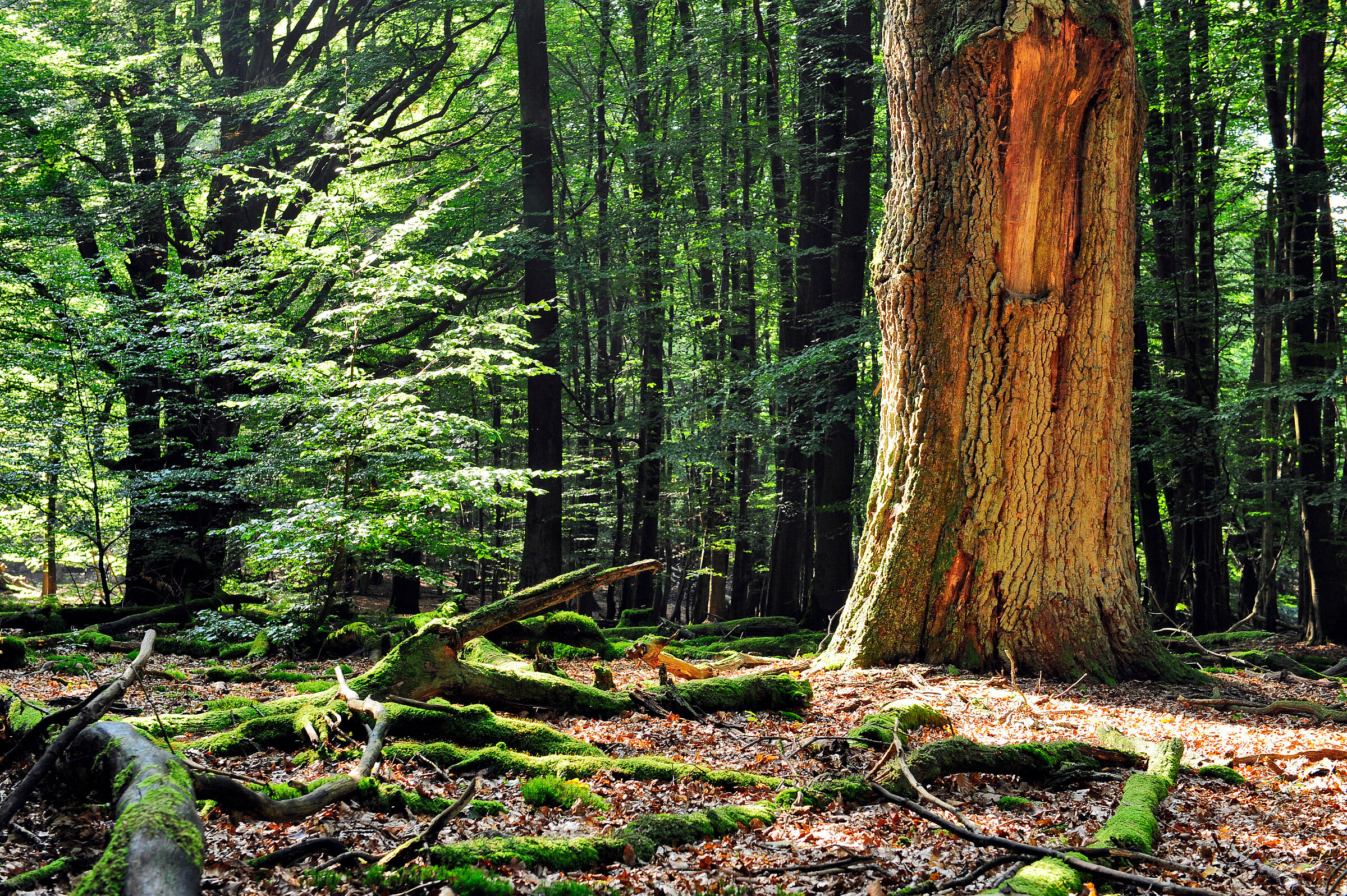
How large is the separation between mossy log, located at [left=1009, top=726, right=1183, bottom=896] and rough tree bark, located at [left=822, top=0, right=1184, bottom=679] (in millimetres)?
2019

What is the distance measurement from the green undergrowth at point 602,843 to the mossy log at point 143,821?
0.81 meters

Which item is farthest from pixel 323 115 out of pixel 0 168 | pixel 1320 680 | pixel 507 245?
pixel 1320 680

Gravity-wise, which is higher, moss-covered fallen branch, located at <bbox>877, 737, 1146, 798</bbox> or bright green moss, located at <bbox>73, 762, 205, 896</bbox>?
bright green moss, located at <bbox>73, 762, 205, 896</bbox>

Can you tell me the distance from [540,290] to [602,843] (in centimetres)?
1180

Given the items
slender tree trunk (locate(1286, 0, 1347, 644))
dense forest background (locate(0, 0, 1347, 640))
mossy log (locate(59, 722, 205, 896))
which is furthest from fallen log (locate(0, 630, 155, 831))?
slender tree trunk (locate(1286, 0, 1347, 644))

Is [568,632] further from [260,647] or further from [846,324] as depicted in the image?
[846,324]

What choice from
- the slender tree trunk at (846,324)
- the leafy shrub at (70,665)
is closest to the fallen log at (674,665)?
the leafy shrub at (70,665)

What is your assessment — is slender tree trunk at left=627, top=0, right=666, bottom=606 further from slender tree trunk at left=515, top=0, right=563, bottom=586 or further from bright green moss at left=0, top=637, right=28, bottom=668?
bright green moss at left=0, top=637, right=28, bottom=668

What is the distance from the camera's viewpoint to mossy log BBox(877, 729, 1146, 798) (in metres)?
3.77

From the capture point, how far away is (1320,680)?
7203 mm

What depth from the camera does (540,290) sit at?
1384 centimetres

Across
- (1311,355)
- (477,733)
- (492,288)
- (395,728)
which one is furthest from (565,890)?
(492,288)

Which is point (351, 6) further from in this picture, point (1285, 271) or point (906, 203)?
point (1285, 271)

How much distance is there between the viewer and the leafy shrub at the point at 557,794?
3.56m
